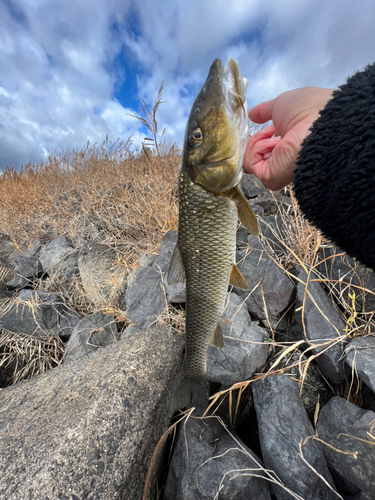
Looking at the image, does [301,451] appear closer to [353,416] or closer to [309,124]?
[353,416]

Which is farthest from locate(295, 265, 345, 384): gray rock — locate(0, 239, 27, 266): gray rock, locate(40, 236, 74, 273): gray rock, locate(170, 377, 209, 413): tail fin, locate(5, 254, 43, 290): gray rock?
locate(0, 239, 27, 266): gray rock

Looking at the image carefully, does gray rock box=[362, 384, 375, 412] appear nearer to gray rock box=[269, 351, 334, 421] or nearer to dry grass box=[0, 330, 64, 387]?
gray rock box=[269, 351, 334, 421]

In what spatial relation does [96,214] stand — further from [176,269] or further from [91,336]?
[176,269]

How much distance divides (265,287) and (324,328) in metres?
0.63

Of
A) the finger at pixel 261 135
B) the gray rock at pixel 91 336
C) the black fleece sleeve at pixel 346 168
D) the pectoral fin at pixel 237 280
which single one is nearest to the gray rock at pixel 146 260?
the gray rock at pixel 91 336

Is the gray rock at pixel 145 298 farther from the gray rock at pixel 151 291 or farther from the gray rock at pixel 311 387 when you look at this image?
the gray rock at pixel 311 387

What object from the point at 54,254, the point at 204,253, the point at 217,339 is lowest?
the point at 217,339

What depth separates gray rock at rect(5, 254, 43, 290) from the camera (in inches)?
186

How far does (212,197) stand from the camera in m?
1.38

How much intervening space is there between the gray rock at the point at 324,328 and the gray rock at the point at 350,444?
28 centimetres

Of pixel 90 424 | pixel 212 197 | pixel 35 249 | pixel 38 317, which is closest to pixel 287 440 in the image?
pixel 90 424

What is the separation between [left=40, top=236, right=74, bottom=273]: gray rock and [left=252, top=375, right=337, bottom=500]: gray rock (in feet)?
14.3

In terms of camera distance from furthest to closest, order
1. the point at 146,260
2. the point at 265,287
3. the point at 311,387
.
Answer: the point at 146,260 < the point at 265,287 < the point at 311,387

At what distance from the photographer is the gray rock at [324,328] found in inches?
75.0
